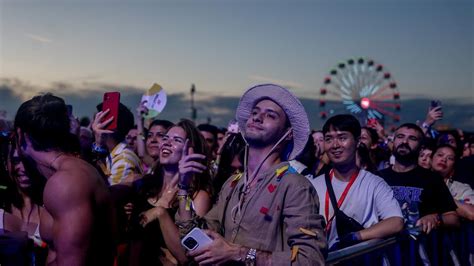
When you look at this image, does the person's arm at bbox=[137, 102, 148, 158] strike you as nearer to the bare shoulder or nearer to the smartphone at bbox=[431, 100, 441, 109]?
the smartphone at bbox=[431, 100, 441, 109]

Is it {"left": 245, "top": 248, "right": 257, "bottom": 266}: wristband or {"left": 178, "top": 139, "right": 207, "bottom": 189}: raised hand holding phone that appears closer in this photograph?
{"left": 245, "top": 248, "right": 257, "bottom": 266}: wristband

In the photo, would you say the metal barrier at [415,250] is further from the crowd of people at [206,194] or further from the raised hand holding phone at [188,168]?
the raised hand holding phone at [188,168]

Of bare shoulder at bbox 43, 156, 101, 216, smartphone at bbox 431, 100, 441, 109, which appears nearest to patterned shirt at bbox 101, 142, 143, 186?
bare shoulder at bbox 43, 156, 101, 216

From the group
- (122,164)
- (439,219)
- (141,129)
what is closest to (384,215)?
(439,219)

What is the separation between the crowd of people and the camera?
2615 millimetres

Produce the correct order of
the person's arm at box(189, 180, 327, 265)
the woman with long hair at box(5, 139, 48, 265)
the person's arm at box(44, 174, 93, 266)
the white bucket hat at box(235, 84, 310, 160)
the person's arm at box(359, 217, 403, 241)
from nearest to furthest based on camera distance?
the person's arm at box(44, 174, 93, 266) → the person's arm at box(189, 180, 327, 265) → the white bucket hat at box(235, 84, 310, 160) → the woman with long hair at box(5, 139, 48, 265) → the person's arm at box(359, 217, 403, 241)

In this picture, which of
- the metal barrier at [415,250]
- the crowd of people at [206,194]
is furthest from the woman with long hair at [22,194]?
the metal barrier at [415,250]

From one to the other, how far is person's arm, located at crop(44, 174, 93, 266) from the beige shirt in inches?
28.8

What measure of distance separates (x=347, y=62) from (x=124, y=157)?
35.0 meters

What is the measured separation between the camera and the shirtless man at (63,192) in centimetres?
248

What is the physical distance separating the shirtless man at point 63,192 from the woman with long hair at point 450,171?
413 cm

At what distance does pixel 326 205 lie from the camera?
429 centimetres

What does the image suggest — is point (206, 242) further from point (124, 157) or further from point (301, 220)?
point (124, 157)

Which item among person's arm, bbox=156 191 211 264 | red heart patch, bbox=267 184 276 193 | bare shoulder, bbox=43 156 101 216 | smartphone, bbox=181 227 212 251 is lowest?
person's arm, bbox=156 191 211 264
